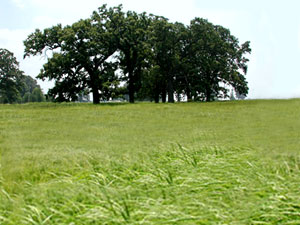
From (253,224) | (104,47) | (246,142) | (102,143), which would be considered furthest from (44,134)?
(104,47)

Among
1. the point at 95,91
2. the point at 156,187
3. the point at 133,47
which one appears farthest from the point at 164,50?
the point at 156,187

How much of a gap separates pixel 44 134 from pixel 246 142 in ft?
20.3

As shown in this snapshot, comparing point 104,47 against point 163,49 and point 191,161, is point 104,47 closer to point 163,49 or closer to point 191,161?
point 163,49

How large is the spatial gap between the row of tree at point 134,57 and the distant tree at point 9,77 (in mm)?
14233

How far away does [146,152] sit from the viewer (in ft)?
22.4

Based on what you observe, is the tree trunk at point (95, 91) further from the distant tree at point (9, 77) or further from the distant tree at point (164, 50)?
the distant tree at point (9, 77)

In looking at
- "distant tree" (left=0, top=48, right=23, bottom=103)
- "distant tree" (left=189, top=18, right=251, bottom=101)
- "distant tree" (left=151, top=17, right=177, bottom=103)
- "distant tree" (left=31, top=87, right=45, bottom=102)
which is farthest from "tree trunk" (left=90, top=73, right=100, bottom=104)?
"distant tree" (left=31, top=87, right=45, bottom=102)

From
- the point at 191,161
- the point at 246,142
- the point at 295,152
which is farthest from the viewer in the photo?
the point at 246,142

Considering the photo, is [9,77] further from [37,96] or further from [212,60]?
[212,60]

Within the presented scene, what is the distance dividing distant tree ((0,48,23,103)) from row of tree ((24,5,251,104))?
1423 centimetres

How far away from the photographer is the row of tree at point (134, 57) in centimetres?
2997

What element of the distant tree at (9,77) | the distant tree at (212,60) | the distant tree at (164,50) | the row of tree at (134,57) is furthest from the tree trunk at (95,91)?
the distant tree at (9,77)

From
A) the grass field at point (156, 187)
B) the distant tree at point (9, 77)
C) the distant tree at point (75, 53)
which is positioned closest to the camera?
the grass field at point (156, 187)

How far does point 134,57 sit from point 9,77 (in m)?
19.6
